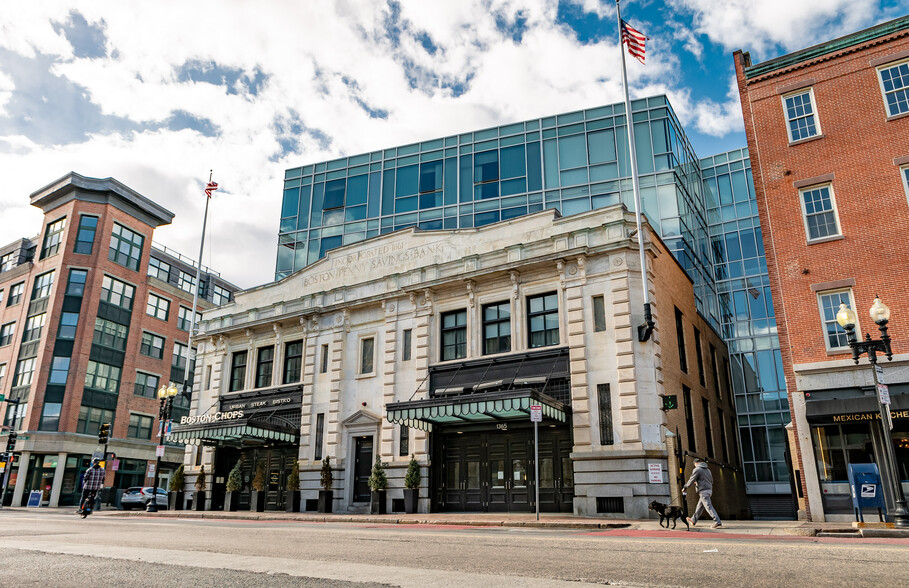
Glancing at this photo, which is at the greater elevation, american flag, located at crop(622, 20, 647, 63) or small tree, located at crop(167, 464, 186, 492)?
american flag, located at crop(622, 20, 647, 63)

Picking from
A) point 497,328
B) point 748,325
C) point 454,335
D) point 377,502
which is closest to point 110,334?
point 377,502

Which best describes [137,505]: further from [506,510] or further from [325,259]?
[506,510]

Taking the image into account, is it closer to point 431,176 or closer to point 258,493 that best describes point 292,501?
point 258,493

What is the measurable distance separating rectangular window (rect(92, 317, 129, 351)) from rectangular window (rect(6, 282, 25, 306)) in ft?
26.9

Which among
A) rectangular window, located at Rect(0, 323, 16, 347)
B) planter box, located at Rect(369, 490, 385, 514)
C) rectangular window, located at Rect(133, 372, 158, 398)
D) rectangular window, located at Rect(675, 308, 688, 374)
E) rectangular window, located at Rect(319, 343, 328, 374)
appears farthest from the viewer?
rectangular window, located at Rect(133, 372, 158, 398)

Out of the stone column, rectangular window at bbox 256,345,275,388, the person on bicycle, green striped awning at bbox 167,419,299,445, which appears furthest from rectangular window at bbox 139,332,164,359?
the person on bicycle

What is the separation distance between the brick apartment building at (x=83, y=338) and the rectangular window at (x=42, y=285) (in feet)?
0.36

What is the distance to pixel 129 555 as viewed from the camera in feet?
30.5

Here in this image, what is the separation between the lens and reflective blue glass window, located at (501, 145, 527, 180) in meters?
40.2

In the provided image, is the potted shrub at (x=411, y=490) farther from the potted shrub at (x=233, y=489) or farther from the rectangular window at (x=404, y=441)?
the potted shrub at (x=233, y=489)

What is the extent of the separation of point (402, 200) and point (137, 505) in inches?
1043

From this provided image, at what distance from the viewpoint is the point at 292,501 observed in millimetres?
28906

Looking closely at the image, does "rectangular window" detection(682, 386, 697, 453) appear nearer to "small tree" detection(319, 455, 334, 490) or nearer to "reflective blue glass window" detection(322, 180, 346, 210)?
"small tree" detection(319, 455, 334, 490)

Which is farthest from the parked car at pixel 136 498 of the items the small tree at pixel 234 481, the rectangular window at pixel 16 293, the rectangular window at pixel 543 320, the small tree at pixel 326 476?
the rectangular window at pixel 543 320
